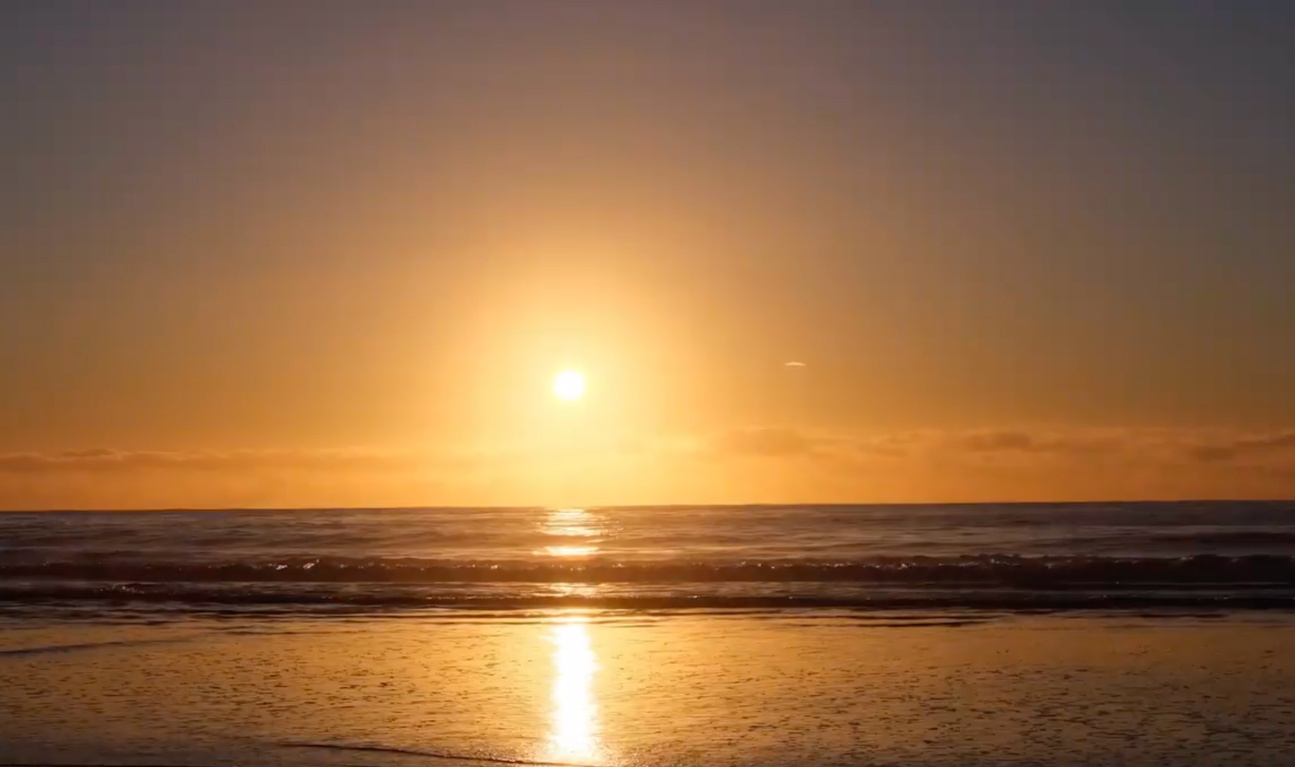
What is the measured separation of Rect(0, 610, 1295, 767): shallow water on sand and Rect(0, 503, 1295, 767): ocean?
1.9 inches

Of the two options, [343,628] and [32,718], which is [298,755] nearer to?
[32,718]

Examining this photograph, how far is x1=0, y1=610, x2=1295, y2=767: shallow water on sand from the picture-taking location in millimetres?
10234

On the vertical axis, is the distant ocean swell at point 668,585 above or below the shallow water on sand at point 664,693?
above

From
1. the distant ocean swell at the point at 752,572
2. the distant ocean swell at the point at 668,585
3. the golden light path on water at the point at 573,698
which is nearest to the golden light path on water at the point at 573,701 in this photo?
the golden light path on water at the point at 573,698

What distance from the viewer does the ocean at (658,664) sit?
1044 centimetres

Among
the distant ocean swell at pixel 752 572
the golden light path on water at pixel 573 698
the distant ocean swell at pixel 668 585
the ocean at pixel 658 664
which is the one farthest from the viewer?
the distant ocean swell at pixel 752 572

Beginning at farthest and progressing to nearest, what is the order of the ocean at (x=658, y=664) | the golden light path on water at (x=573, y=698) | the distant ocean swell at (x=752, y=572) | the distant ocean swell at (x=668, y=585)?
the distant ocean swell at (x=752, y=572) < the distant ocean swell at (x=668, y=585) < the ocean at (x=658, y=664) < the golden light path on water at (x=573, y=698)

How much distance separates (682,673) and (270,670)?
4908 mm

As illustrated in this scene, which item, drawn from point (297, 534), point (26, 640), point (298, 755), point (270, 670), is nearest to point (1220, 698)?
point (298, 755)

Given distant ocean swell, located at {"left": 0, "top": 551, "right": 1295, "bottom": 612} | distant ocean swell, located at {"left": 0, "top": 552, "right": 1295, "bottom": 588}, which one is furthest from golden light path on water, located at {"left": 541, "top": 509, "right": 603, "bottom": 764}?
distant ocean swell, located at {"left": 0, "top": 552, "right": 1295, "bottom": 588}

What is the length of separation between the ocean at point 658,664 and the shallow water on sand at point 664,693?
5 cm

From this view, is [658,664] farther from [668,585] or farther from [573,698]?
[668,585]

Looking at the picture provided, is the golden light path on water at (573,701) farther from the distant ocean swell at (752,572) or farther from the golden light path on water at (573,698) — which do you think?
the distant ocean swell at (752,572)

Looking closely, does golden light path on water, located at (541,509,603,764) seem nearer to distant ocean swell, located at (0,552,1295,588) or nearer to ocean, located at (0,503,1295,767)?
ocean, located at (0,503,1295,767)
